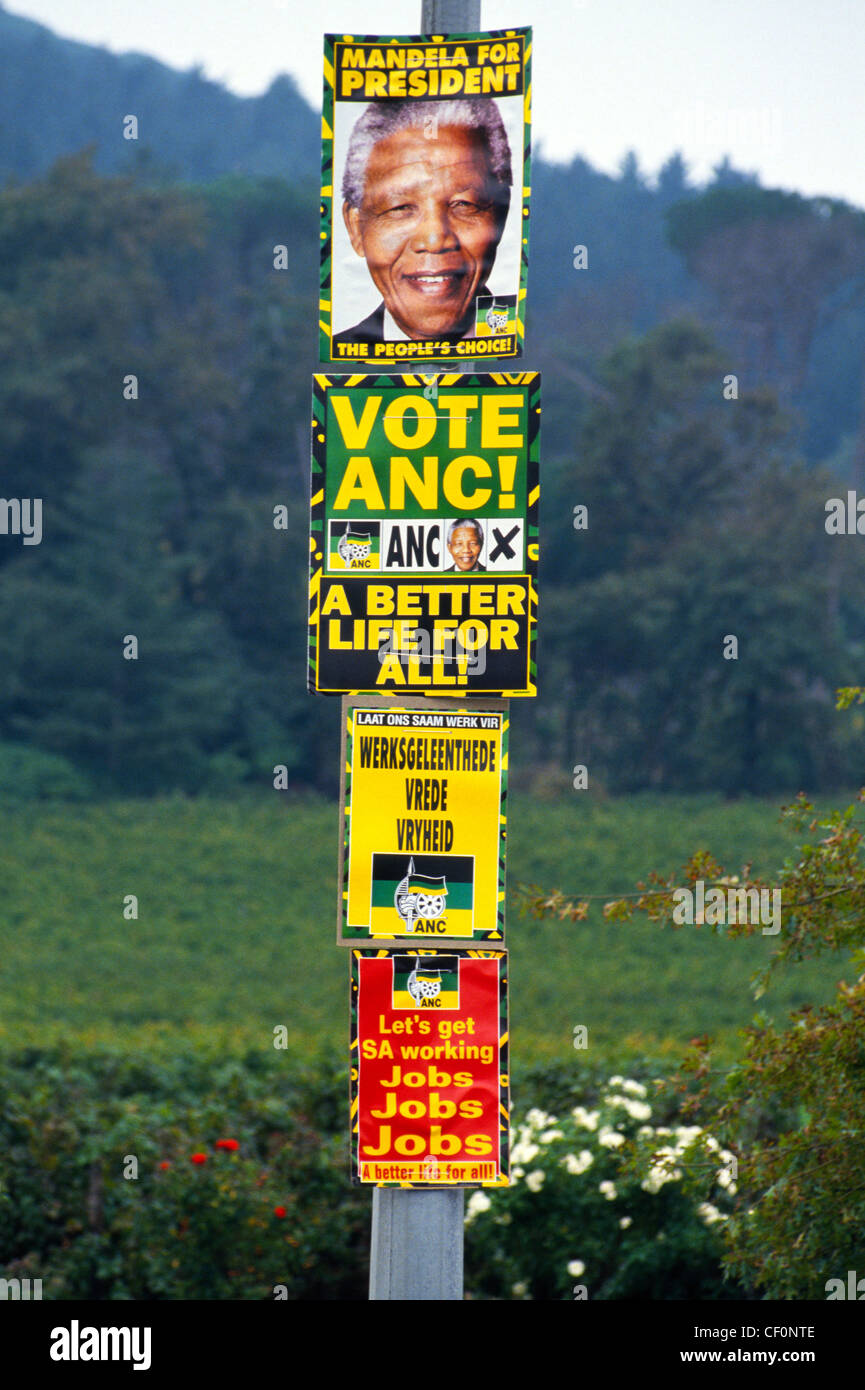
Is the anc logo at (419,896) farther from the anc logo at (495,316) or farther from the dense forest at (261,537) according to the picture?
the dense forest at (261,537)

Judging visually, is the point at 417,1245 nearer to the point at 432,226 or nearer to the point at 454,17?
the point at 432,226

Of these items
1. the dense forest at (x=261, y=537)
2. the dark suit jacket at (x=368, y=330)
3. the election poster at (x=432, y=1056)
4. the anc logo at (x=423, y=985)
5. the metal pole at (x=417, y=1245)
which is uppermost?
the dense forest at (x=261, y=537)

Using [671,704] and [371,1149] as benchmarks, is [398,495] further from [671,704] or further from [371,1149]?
[671,704]

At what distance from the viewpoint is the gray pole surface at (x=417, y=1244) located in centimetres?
449

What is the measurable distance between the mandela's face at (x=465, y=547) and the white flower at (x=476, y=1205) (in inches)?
154

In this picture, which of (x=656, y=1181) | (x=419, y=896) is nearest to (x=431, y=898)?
(x=419, y=896)

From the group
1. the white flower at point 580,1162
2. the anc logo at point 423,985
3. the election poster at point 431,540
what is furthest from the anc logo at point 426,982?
the white flower at point 580,1162

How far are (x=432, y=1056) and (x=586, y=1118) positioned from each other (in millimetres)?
3412

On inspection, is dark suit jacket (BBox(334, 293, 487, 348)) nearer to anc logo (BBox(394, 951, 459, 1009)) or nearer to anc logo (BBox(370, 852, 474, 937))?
anc logo (BBox(370, 852, 474, 937))

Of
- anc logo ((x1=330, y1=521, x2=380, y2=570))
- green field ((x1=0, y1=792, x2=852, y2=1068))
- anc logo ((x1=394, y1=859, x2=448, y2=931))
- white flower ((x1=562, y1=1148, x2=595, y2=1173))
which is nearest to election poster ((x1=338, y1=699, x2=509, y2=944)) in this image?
anc logo ((x1=394, y1=859, x2=448, y2=931))

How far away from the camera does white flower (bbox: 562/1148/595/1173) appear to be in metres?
7.46

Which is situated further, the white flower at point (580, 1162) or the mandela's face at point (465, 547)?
the white flower at point (580, 1162)

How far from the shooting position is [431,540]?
475 cm

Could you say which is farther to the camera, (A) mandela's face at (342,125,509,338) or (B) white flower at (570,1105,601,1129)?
(B) white flower at (570,1105,601,1129)
